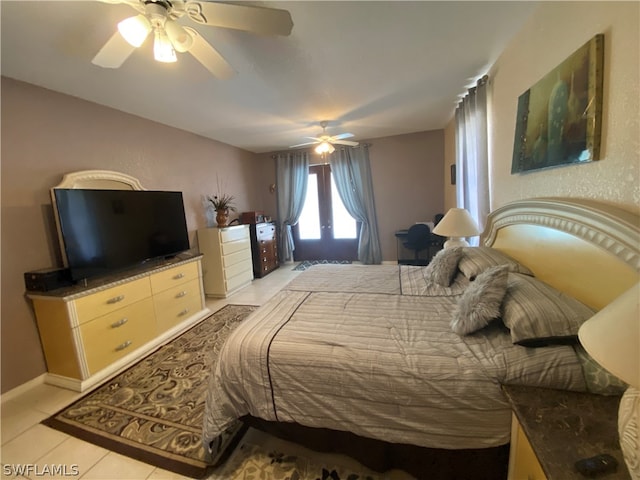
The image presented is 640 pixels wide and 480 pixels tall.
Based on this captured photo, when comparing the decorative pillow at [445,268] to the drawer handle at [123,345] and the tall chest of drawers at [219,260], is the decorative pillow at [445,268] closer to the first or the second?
the drawer handle at [123,345]

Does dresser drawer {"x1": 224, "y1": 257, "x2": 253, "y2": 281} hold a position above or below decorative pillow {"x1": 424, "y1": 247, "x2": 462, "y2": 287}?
below

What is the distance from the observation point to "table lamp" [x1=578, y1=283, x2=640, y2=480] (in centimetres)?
56

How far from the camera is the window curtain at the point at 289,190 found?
5.29 meters

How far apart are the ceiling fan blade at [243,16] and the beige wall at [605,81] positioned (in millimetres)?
1411

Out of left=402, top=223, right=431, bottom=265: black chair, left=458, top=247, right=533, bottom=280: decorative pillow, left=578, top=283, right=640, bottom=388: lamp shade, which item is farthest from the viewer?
left=402, top=223, right=431, bottom=265: black chair

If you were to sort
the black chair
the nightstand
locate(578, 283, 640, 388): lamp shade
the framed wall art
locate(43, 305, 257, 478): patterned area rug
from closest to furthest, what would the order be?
1. locate(578, 283, 640, 388): lamp shade
2. the nightstand
3. the framed wall art
4. locate(43, 305, 257, 478): patterned area rug
5. the black chair

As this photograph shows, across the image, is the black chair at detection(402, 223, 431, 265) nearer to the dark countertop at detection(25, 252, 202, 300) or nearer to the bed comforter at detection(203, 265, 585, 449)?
the bed comforter at detection(203, 265, 585, 449)

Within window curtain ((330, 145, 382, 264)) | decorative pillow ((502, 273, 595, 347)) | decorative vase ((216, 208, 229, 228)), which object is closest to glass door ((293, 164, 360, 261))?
window curtain ((330, 145, 382, 264))

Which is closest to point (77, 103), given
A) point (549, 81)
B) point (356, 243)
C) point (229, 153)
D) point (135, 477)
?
point (229, 153)

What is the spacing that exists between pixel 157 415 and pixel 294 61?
2810mm

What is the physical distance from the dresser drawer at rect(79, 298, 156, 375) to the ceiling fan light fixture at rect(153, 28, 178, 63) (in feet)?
6.78

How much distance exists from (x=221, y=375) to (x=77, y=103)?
2.92 m

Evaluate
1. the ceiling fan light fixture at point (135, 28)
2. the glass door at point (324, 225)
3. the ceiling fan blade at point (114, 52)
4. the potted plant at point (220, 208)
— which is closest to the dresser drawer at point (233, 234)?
the potted plant at point (220, 208)

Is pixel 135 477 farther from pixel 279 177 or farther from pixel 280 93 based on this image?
pixel 279 177
